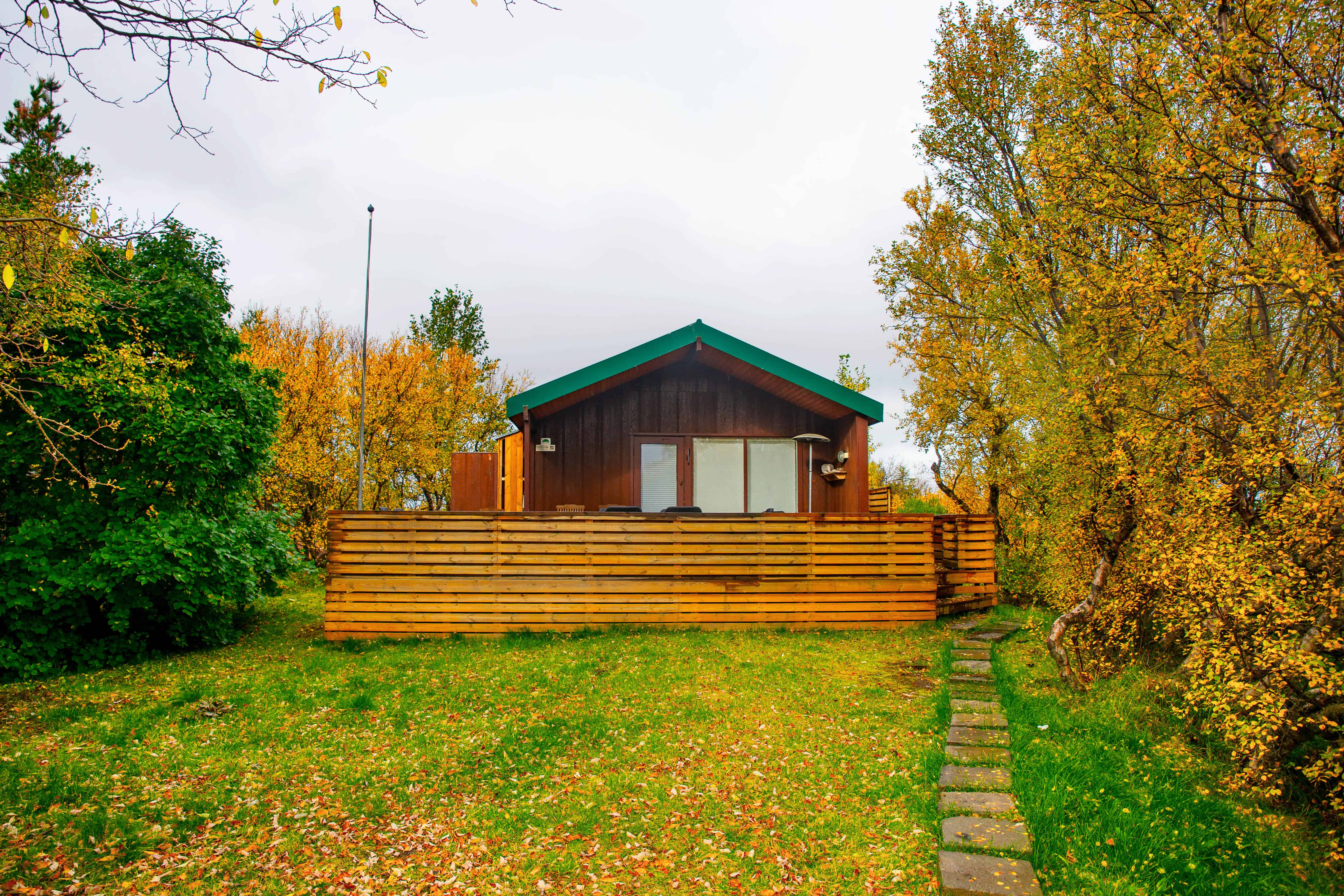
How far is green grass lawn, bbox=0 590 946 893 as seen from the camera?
3678 millimetres

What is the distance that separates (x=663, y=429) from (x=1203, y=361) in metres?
7.67

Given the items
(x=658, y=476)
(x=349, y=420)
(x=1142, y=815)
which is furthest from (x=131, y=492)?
(x=349, y=420)

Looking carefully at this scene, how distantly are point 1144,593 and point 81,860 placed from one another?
7576mm

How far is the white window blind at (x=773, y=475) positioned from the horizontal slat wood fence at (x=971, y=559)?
7.73 feet

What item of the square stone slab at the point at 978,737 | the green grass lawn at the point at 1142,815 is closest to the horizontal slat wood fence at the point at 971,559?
the green grass lawn at the point at 1142,815

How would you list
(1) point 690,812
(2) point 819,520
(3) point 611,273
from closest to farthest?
(1) point 690,812 → (2) point 819,520 → (3) point 611,273

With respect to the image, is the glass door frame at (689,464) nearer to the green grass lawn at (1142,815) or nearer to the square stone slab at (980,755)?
the green grass lawn at (1142,815)

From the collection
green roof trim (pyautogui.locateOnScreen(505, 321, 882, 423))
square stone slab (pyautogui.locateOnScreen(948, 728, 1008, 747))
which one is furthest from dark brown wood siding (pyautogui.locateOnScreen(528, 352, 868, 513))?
square stone slab (pyautogui.locateOnScreen(948, 728, 1008, 747))

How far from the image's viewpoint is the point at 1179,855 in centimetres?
377

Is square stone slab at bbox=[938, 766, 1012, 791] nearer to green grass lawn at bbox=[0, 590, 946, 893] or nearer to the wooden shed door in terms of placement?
green grass lawn at bbox=[0, 590, 946, 893]

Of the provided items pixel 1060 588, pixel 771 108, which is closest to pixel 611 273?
pixel 771 108

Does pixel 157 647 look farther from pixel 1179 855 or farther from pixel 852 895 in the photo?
pixel 1179 855

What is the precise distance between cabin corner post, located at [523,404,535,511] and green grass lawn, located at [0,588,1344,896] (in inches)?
151

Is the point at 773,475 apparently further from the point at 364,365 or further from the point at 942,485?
the point at 364,365
